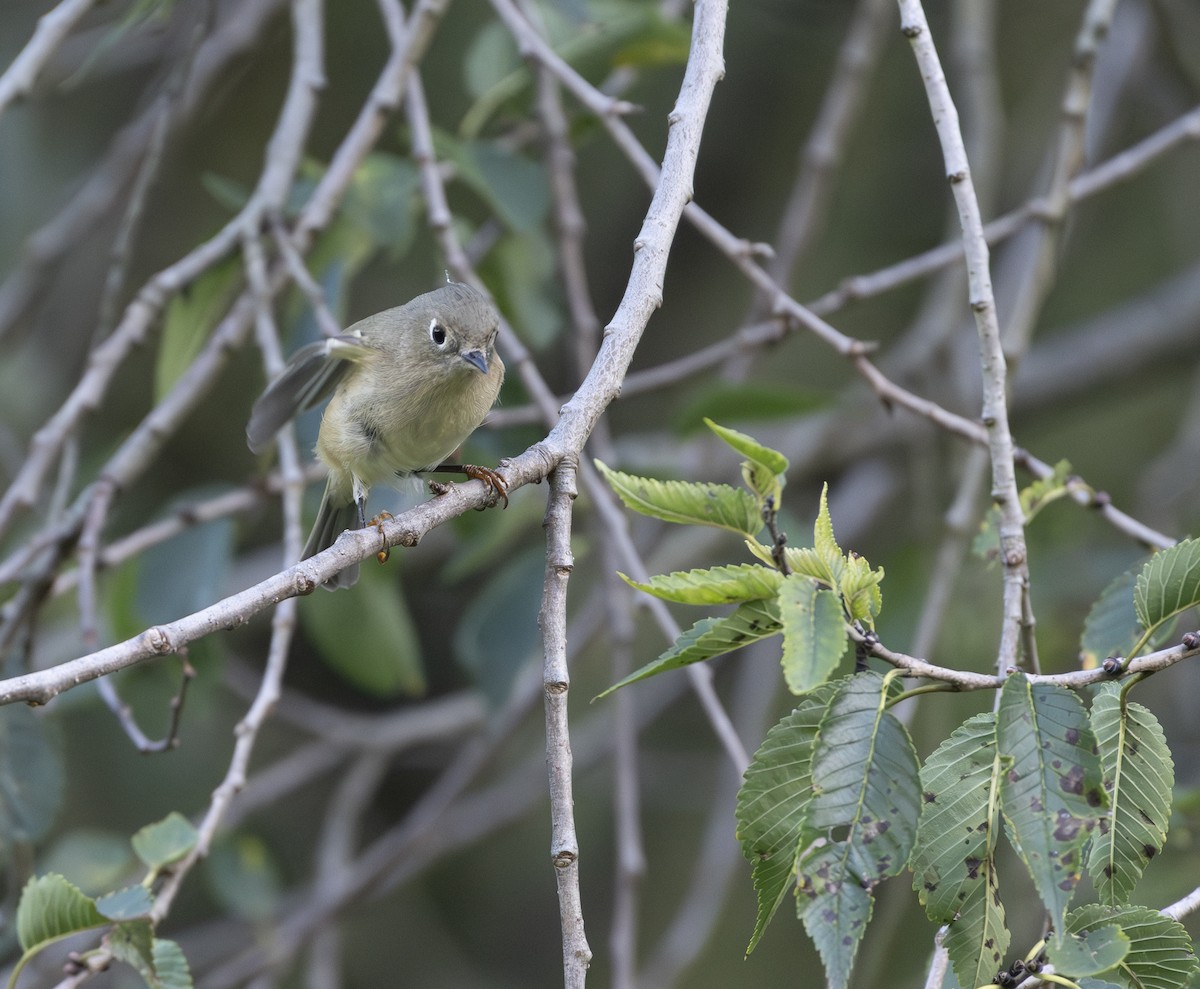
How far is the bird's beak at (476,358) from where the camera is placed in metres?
3.26

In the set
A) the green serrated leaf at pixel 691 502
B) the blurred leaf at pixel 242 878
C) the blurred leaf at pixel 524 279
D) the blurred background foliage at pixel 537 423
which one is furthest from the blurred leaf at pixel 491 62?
the blurred leaf at pixel 242 878

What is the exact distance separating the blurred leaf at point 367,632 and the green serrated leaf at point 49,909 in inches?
90.1

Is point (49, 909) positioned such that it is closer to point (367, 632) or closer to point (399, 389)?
point (399, 389)

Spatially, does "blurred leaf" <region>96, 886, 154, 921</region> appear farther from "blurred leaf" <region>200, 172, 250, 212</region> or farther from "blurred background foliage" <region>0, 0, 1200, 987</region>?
"blurred leaf" <region>200, 172, 250, 212</region>

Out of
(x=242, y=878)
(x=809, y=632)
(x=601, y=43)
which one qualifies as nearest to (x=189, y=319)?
(x=601, y=43)

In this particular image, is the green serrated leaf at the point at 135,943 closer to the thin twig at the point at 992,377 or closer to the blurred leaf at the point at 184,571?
the thin twig at the point at 992,377

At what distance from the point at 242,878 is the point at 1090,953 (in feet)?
13.0

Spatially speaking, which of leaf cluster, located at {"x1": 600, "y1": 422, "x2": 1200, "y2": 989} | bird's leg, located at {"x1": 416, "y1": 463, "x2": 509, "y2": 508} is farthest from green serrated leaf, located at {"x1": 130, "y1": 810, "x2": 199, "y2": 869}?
leaf cluster, located at {"x1": 600, "y1": 422, "x2": 1200, "y2": 989}

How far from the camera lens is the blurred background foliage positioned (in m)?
4.25

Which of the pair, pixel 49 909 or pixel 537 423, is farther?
pixel 537 423

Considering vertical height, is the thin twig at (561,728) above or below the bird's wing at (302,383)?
below

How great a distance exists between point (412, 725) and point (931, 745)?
2.31 meters

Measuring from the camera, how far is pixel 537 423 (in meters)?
4.12

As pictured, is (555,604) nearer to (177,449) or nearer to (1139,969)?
(1139,969)
